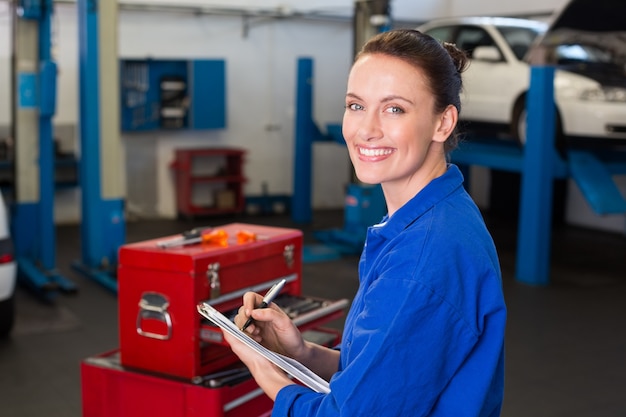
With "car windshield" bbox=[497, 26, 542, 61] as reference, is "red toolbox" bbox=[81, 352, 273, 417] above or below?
below

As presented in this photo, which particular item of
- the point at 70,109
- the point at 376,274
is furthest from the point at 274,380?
the point at 70,109

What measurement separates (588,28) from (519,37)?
5.14 ft

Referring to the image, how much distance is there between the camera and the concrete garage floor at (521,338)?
442 cm

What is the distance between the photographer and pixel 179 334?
288 cm

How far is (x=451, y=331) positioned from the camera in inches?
56.0

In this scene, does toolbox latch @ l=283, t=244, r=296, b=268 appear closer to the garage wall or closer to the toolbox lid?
the toolbox lid

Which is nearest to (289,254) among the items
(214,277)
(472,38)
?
(214,277)

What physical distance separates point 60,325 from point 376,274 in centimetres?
477

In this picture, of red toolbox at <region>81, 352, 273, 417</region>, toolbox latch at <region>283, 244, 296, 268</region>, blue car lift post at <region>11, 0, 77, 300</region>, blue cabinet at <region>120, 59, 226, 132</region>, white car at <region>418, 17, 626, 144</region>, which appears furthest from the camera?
blue cabinet at <region>120, 59, 226, 132</region>

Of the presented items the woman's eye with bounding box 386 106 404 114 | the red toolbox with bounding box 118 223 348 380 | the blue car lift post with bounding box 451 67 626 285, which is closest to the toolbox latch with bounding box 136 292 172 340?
the red toolbox with bounding box 118 223 348 380

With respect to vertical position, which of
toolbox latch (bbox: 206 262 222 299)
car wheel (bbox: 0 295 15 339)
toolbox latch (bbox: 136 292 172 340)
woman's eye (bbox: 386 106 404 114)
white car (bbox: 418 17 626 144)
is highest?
white car (bbox: 418 17 626 144)

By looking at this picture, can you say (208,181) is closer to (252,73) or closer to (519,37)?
(252,73)

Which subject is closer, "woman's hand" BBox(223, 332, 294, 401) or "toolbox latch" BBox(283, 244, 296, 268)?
"woman's hand" BBox(223, 332, 294, 401)

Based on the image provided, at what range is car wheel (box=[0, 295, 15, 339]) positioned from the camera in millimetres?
5324
